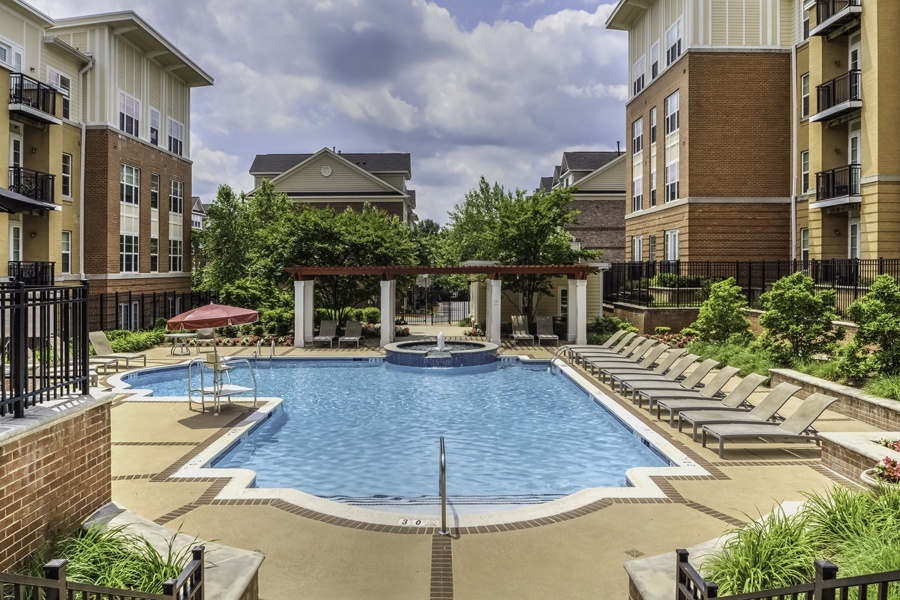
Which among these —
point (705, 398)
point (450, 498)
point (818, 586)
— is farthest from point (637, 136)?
point (818, 586)

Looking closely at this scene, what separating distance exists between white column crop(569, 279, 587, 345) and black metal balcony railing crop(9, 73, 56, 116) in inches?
884

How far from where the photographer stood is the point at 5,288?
5.55m

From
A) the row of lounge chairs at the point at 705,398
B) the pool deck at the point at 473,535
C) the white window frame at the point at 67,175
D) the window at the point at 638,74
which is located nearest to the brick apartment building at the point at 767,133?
the window at the point at 638,74

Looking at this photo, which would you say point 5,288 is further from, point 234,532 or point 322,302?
point 322,302

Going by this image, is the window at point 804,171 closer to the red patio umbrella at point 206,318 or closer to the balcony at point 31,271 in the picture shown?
the red patio umbrella at point 206,318

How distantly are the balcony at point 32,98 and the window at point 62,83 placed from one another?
1.38 m

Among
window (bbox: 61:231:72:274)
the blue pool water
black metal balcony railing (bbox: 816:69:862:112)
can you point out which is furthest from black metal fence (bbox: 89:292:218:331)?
black metal balcony railing (bbox: 816:69:862:112)

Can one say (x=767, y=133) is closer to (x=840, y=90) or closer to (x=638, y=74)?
(x=840, y=90)

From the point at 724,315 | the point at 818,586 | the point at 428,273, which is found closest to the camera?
the point at 818,586

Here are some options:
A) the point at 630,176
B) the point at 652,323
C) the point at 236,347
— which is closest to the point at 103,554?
the point at 236,347

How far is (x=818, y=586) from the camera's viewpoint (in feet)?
11.0

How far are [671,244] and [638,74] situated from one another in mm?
11690

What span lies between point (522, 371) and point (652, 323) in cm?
791

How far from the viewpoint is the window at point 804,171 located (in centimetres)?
2952
